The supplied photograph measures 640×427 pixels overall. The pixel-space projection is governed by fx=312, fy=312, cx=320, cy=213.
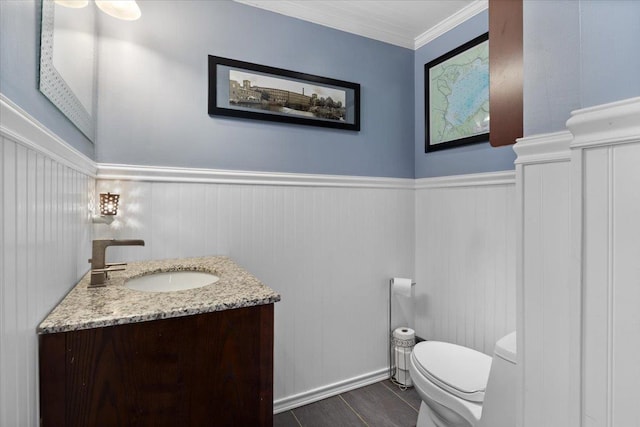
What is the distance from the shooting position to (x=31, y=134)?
2.26 ft

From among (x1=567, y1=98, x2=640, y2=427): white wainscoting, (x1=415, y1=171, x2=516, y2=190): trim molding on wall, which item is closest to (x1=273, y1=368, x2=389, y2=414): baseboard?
(x1=415, y1=171, x2=516, y2=190): trim molding on wall

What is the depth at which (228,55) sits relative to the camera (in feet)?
5.77

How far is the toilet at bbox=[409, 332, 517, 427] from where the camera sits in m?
1.13

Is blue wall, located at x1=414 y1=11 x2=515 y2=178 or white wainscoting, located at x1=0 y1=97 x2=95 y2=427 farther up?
blue wall, located at x1=414 y1=11 x2=515 y2=178

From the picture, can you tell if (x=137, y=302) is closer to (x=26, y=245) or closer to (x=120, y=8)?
(x=26, y=245)

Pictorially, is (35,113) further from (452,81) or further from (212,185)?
(452,81)

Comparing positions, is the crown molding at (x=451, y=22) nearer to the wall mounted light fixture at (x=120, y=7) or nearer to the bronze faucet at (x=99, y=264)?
the wall mounted light fixture at (x=120, y=7)

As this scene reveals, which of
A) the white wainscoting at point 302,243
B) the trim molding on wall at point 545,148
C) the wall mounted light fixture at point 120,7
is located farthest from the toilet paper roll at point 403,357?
the wall mounted light fixture at point 120,7

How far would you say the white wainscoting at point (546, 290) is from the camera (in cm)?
66

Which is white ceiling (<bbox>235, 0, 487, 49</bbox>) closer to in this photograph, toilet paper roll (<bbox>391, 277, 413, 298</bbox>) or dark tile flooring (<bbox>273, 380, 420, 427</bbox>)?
toilet paper roll (<bbox>391, 277, 413, 298</bbox>)

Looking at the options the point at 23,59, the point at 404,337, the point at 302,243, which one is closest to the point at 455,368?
the point at 404,337

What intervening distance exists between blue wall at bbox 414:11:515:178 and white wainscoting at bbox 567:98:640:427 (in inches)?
48.0

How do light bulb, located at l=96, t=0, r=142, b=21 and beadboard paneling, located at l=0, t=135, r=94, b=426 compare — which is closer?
beadboard paneling, located at l=0, t=135, r=94, b=426

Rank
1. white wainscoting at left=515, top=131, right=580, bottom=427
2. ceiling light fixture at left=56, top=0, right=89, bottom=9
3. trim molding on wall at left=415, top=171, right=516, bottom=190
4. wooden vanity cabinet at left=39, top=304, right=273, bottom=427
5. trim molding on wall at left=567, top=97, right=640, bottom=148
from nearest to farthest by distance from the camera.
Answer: trim molding on wall at left=567, top=97, right=640, bottom=148
white wainscoting at left=515, top=131, right=580, bottom=427
wooden vanity cabinet at left=39, top=304, right=273, bottom=427
ceiling light fixture at left=56, top=0, right=89, bottom=9
trim molding on wall at left=415, top=171, right=516, bottom=190
